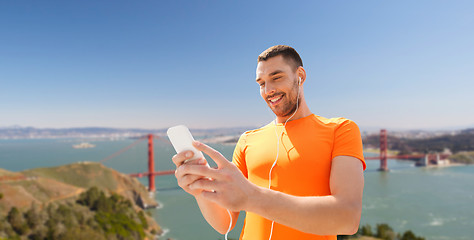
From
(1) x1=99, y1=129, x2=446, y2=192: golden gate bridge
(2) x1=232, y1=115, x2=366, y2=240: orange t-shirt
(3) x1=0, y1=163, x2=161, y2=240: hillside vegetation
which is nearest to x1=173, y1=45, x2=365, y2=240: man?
(2) x1=232, y1=115, x2=366, y2=240: orange t-shirt

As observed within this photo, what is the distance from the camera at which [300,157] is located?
2.61 feet

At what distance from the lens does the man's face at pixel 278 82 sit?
831 millimetres

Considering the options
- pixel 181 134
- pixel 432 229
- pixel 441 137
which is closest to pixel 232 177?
pixel 181 134

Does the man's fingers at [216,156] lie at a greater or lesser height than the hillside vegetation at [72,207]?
greater

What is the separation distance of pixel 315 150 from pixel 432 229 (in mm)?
31922

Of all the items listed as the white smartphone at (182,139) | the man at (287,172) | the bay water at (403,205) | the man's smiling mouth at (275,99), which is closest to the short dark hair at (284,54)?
the man at (287,172)

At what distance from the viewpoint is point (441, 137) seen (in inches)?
2106

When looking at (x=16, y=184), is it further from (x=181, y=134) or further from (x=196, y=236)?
(x=181, y=134)

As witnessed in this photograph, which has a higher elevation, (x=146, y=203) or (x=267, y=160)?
(x=267, y=160)

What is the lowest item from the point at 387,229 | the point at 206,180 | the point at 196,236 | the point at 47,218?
the point at 196,236

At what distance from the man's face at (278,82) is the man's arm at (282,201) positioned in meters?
0.32

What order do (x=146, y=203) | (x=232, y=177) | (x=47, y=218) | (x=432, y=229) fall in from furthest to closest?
1. (x=146, y=203)
2. (x=432, y=229)
3. (x=47, y=218)
4. (x=232, y=177)

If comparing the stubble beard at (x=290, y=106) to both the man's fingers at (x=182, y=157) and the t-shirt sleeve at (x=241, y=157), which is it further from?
the man's fingers at (x=182, y=157)

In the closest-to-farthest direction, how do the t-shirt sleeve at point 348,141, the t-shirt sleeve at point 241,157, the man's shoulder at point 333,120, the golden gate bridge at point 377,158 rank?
the t-shirt sleeve at point 348,141
the man's shoulder at point 333,120
the t-shirt sleeve at point 241,157
the golden gate bridge at point 377,158
